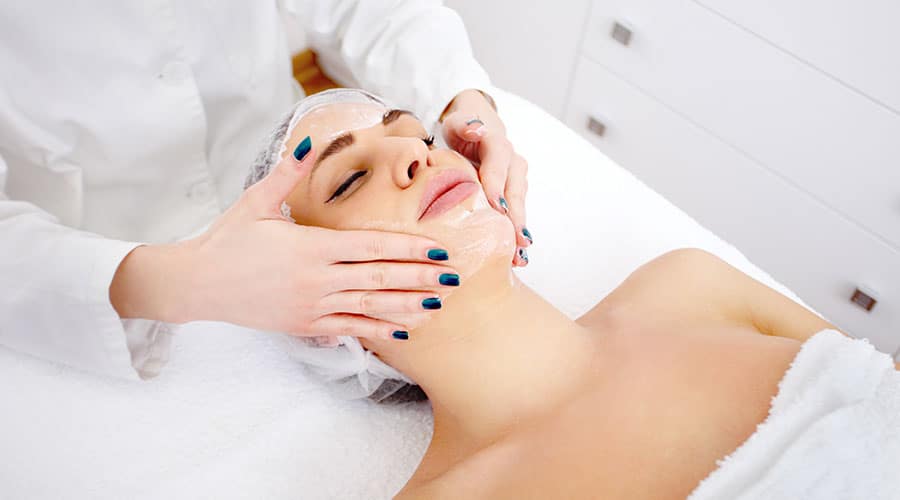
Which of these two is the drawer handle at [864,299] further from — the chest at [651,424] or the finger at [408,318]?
the finger at [408,318]

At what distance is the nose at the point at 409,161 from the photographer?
934 mm

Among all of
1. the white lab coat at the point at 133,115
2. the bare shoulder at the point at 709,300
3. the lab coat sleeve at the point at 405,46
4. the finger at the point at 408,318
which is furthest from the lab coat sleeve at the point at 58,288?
the bare shoulder at the point at 709,300

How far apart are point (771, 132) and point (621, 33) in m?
0.49

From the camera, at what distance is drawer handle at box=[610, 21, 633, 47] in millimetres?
1956

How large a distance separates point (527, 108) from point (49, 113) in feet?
3.04

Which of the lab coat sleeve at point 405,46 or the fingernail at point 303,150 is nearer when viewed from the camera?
the fingernail at point 303,150

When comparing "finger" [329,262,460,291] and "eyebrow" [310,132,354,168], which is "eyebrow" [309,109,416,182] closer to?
"eyebrow" [310,132,354,168]

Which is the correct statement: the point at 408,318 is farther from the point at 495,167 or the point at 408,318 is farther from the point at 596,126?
the point at 596,126

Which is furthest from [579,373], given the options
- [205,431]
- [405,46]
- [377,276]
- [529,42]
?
[529,42]

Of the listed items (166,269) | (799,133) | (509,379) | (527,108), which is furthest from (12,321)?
(799,133)

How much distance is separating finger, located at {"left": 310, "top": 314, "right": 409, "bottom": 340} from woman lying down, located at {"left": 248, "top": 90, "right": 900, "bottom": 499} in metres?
0.04

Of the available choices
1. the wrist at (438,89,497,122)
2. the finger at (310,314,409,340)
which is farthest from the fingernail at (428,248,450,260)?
the wrist at (438,89,497,122)

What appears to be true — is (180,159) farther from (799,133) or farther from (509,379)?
(799,133)

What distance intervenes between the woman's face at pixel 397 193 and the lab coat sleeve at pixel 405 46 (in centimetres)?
31
